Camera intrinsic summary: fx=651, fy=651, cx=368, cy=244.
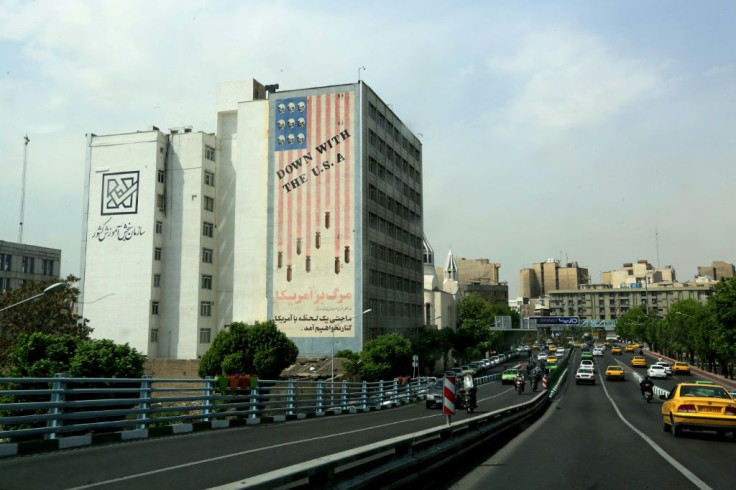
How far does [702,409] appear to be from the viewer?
16594mm

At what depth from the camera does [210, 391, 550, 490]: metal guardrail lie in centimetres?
575

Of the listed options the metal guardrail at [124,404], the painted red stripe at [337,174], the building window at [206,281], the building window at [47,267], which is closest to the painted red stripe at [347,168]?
the painted red stripe at [337,174]

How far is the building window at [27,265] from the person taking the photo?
100 metres

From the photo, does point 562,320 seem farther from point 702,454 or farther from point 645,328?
point 702,454

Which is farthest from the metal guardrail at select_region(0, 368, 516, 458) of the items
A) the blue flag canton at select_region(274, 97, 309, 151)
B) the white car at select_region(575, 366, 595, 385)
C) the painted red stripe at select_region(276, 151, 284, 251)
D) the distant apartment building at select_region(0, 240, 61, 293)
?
the distant apartment building at select_region(0, 240, 61, 293)

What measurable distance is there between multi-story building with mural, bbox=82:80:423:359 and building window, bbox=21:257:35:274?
22.3 meters

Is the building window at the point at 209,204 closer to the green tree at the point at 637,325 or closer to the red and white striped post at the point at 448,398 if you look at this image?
the red and white striped post at the point at 448,398

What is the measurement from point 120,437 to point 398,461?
7214 millimetres

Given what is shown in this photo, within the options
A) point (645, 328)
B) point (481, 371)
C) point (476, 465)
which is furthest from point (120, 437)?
point (645, 328)

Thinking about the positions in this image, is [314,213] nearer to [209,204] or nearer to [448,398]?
[209,204]

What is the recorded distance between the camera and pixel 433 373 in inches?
3696

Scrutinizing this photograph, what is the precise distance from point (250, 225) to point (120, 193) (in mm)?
17454

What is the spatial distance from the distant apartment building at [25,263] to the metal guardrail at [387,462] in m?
94.5

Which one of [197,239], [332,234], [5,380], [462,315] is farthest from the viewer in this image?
[462,315]
